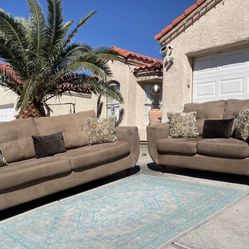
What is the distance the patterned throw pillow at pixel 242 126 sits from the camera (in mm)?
5056

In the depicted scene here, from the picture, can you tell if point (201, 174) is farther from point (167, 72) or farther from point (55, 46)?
point (55, 46)

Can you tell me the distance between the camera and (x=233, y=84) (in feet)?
25.6

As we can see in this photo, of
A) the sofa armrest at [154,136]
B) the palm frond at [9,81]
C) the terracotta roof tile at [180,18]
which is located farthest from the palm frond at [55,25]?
the sofa armrest at [154,136]

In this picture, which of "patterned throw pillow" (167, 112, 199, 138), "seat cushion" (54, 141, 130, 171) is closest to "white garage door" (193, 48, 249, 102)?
"patterned throw pillow" (167, 112, 199, 138)

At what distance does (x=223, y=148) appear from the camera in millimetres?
4875

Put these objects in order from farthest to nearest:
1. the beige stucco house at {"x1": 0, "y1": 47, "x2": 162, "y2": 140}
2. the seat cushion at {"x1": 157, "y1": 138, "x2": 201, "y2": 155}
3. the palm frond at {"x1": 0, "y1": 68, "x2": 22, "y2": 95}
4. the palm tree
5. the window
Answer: the window < the beige stucco house at {"x1": 0, "y1": 47, "x2": 162, "y2": 140} < the palm frond at {"x1": 0, "y1": 68, "x2": 22, "y2": 95} < the palm tree < the seat cushion at {"x1": 157, "y1": 138, "x2": 201, "y2": 155}

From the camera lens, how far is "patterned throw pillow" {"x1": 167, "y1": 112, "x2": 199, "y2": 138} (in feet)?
20.1

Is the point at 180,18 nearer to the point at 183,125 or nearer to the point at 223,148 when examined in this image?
the point at 183,125

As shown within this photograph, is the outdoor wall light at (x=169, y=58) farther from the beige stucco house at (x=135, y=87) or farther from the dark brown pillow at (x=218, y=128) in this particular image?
the dark brown pillow at (x=218, y=128)

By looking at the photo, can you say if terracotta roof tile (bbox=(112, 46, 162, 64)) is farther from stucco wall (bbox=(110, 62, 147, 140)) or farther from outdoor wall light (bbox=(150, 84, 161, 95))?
outdoor wall light (bbox=(150, 84, 161, 95))

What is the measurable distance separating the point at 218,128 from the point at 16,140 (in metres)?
3.71

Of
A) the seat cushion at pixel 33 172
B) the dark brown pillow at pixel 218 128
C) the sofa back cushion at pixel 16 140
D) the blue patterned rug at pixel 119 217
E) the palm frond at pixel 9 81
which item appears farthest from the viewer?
the palm frond at pixel 9 81

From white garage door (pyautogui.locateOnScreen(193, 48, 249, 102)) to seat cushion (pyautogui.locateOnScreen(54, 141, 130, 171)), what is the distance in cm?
380

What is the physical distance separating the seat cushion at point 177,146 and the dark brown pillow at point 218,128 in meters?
0.33
